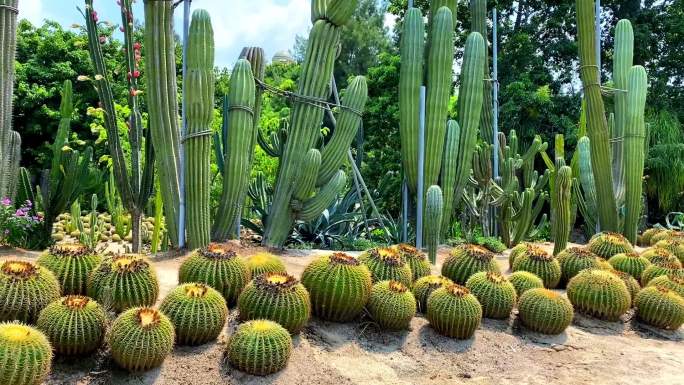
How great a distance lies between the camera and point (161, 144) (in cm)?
631

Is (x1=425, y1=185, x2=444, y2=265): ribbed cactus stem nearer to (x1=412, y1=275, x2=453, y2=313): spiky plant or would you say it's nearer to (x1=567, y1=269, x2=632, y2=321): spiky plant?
(x1=567, y1=269, x2=632, y2=321): spiky plant

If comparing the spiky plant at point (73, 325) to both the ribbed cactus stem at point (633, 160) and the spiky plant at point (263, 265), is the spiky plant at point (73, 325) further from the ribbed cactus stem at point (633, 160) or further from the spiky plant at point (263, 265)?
the ribbed cactus stem at point (633, 160)

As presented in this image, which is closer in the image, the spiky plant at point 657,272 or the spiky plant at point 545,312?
the spiky plant at point 545,312

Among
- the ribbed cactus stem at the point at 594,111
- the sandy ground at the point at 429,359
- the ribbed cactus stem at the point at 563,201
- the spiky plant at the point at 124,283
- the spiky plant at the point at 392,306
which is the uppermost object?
the ribbed cactus stem at the point at 594,111

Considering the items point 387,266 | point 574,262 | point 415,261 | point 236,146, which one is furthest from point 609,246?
point 236,146

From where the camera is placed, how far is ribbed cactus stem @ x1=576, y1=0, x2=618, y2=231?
8.51m

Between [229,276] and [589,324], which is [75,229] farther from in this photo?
[589,324]

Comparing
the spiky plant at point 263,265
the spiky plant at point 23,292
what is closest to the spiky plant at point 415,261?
the spiky plant at point 263,265

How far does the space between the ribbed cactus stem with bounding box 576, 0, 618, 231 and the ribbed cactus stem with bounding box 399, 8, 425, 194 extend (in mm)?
2334

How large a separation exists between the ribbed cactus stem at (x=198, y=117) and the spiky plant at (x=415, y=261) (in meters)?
2.30

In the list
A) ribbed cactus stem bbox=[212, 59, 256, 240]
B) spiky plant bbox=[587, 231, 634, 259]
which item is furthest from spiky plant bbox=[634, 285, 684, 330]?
ribbed cactus stem bbox=[212, 59, 256, 240]

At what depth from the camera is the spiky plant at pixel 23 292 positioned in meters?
3.51

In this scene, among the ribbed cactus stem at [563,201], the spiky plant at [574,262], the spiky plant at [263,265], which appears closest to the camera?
the spiky plant at [263,265]

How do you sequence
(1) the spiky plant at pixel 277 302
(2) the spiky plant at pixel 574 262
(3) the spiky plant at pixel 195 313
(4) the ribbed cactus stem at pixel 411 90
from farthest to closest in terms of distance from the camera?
(4) the ribbed cactus stem at pixel 411 90 → (2) the spiky plant at pixel 574 262 → (1) the spiky plant at pixel 277 302 → (3) the spiky plant at pixel 195 313
